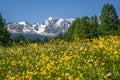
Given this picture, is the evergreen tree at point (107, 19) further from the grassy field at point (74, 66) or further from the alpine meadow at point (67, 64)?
the grassy field at point (74, 66)

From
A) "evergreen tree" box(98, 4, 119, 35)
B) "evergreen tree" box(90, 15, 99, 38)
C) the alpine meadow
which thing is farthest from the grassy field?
"evergreen tree" box(90, 15, 99, 38)

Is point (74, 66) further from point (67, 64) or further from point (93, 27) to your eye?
point (93, 27)

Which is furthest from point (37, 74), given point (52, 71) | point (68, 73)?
point (68, 73)

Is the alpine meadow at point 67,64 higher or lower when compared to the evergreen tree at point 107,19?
lower

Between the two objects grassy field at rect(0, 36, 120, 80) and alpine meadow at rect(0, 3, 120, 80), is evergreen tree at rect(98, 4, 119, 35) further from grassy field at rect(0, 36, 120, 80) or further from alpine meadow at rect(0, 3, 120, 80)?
grassy field at rect(0, 36, 120, 80)

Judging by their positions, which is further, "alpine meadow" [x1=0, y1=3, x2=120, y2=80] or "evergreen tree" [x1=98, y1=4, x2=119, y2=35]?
"evergreen tree" [x1=98, y1=4, x2=119, y2=35]

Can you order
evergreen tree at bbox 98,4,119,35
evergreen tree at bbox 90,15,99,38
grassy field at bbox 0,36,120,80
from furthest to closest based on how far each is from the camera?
evergreen tree at bbox 90,15,99,38, evergreen tree at bbox 98,4,119,35, grassy field at bbox 0,36,120,80

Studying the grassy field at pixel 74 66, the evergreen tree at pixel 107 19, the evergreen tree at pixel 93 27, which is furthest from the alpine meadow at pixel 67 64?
the evergreen tree at pixel 93 27

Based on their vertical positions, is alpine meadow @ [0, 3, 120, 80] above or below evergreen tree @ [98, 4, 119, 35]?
below

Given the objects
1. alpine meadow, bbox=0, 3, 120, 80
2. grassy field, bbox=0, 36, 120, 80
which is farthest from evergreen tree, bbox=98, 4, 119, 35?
grassy field, bbox=0, 36, 120, 80

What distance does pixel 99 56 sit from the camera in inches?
440

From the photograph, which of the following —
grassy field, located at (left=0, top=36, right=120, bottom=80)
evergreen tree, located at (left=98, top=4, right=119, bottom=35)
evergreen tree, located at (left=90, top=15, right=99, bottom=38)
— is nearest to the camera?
grassy field, located at (left=0, top=36, right=120, bottom=80)

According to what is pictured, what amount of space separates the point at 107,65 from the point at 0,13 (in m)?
63.5

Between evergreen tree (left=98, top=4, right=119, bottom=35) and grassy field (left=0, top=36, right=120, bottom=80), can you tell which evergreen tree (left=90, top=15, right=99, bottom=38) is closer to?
evergreen tree (left=98, top=4, right=119, bottom=35)
